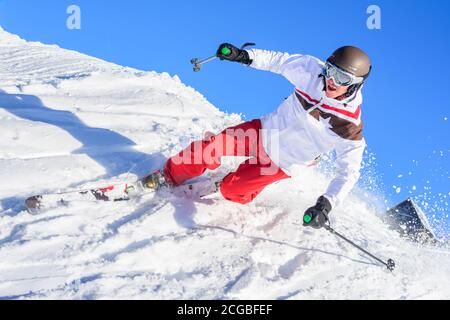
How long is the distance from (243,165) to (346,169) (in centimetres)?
111

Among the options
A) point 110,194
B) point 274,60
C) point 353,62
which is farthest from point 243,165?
point 353,62

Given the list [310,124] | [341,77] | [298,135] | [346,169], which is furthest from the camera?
[298,135]

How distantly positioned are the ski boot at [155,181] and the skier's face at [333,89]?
1.97 m

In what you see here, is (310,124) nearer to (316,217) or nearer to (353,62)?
(353,62)

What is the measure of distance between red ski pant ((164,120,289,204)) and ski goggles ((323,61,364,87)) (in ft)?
3.52

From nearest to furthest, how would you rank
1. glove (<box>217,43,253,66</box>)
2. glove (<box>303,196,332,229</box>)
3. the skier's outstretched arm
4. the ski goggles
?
glove (<box>303,196,332,229</box>)
the ski goggles
the skier's outstretched arm
glove (<box>217,43,253,66</box>)

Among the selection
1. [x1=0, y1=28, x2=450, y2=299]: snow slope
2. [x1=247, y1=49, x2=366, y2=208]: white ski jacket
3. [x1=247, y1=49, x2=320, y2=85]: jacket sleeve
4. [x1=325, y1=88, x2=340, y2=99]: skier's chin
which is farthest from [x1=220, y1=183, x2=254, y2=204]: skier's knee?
[x1=325, y1=88, x2=340, y2=99]: skier's chin

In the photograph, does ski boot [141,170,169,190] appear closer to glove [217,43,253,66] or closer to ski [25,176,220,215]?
ski [25,176,220,215]

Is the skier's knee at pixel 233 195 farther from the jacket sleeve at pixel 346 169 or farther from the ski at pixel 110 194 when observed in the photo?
the jacket sleeve at pixel 346 169

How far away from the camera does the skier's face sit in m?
4.37

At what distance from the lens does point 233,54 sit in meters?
4.93

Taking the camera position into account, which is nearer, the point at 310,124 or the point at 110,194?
the point at 310,124
